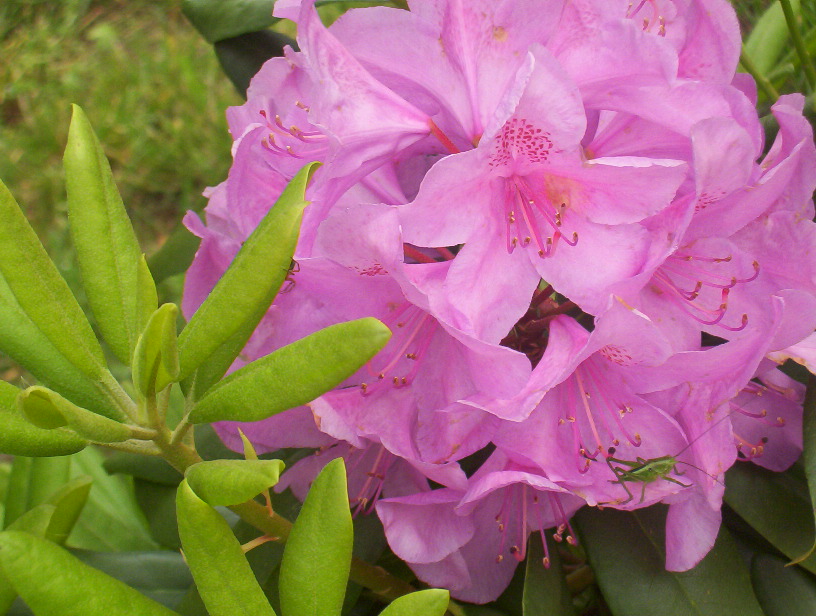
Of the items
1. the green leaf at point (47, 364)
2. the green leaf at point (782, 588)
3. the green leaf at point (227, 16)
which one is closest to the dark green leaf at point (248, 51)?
the green leaf at point (227, 16)

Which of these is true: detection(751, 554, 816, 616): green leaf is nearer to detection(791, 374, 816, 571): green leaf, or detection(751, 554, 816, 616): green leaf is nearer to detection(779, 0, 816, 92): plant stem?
detection(791, 374, 816, 571): green leaf

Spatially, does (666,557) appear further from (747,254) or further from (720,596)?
(747,254)

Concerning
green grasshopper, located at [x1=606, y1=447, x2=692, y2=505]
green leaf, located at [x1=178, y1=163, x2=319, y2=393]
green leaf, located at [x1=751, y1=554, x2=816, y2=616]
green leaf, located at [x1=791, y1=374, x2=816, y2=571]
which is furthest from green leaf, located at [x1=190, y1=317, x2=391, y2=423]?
green leaf, located at [x1=751, y1=554, x2=816, y2=616]

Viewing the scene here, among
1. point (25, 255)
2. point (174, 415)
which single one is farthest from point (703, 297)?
point (174, 415)

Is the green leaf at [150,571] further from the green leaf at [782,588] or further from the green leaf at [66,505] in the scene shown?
the green leaf at [782,588]

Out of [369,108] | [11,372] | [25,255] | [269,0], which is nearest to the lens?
[25,255]

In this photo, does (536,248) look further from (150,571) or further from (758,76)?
(150,571)
